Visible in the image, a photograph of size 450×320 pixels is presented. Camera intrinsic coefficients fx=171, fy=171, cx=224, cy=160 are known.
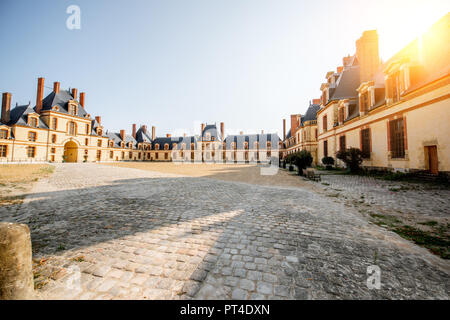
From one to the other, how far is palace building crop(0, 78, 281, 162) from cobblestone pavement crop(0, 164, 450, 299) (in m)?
35.9

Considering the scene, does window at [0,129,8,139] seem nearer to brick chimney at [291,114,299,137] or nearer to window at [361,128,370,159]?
window at [361,128,370,159]

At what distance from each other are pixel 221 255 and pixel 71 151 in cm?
4672

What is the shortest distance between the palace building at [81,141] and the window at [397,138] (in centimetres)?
3880

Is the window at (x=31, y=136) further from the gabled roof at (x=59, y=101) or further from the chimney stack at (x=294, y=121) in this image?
the chimney stack at (x=294, y=121)

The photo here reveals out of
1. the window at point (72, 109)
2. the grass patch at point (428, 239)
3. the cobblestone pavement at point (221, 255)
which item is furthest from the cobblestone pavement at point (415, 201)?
the window at point (72, 109)

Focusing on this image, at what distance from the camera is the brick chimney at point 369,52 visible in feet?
57.5

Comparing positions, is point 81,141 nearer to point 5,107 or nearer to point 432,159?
point 5,107

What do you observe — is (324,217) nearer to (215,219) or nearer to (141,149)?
(215,219)

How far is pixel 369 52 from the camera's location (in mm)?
17562

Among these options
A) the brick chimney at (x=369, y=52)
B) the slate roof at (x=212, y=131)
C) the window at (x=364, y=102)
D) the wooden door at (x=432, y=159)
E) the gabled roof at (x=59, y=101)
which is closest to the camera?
the wooden door at (x=432, y=159)

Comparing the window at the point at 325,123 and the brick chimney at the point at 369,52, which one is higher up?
the brick chimney at the point at 369,52

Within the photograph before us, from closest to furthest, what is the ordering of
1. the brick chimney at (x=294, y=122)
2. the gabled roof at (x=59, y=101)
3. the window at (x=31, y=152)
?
the window at (x=31, y=152) → the gabled roof at (x=59, y=101) → the brick chimney at (x=294, y=122)
